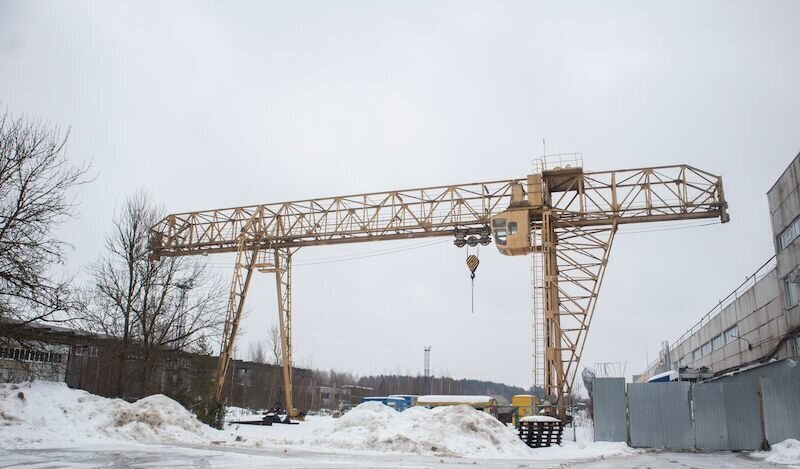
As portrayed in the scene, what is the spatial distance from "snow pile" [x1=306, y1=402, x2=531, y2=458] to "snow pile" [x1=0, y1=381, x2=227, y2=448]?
4.46m

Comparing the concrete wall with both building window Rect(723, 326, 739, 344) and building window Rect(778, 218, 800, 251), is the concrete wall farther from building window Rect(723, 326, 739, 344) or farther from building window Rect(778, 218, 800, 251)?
building window Rect(723, 326, 739, 344)

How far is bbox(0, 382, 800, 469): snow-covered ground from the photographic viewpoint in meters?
13.4

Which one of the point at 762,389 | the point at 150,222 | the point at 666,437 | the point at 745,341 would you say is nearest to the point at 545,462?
the point at 666,437

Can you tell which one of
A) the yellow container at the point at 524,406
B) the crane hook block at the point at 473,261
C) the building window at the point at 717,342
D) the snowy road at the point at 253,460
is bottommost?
the snowy road at the point at 253,460

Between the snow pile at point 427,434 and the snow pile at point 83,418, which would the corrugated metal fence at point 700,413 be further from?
the snow pile at point 83,418

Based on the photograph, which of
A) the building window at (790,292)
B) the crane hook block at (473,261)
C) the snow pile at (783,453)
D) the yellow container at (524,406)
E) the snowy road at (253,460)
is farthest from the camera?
the crane hook block at (473,261)

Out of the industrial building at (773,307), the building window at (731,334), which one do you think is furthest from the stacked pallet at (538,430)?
the building window at (731,334)

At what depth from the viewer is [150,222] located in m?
29.0

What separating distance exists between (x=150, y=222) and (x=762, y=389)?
26381 millimetres

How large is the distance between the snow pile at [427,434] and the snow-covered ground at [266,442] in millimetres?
34

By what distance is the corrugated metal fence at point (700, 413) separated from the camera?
18.5 metres

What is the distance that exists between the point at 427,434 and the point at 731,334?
2120cm

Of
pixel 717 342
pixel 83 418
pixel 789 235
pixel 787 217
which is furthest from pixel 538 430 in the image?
pixel 717 342

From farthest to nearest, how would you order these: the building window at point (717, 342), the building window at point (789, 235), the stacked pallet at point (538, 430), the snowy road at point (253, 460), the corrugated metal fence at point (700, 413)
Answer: the building window at point (717, 342), the building window at point (789, 235), the stacked pallet at point (538, 430), the corrugated metal fence at point (700, 413), the snowy road at point (253, 460)
